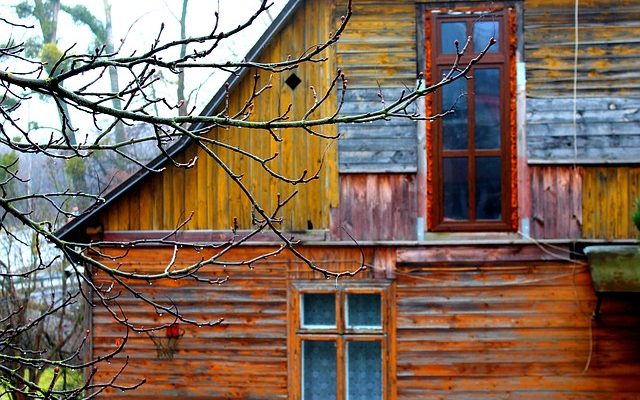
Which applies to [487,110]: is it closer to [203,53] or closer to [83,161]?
[203,53]

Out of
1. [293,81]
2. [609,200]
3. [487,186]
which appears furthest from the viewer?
[293,81]

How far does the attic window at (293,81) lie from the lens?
8742 millimetres

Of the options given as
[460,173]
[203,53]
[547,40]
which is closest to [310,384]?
[460,173]

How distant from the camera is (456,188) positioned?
8664 millimetres

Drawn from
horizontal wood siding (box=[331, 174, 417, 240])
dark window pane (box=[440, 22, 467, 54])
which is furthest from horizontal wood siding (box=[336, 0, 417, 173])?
dark window pane (box=[440, 22, 467, 54])

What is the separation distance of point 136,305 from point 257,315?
136 cm

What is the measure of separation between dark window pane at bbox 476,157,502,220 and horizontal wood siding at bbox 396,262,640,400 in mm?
611

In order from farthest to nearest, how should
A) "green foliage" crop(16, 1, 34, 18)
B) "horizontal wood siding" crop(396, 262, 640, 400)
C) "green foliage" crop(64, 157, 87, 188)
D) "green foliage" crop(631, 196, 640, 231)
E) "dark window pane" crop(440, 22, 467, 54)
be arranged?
"green foliage" crop(16, 1, 34, 18) → "green foliage" crop(64, 157, 87, 188) → "dark window pane" crop(440, 22, 467, 54) → "horizontal wood siding" crop(396, 262, 640, 400) → "green foliage" crop(631, 196, 640, 231)

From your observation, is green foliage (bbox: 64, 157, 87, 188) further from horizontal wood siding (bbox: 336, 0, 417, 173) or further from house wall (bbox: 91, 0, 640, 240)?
horizontal wood siding (bbox: 336, 0, 417, 173)

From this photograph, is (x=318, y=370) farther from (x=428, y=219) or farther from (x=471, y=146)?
(x=471, y=146)

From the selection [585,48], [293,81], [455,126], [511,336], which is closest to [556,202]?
[455,126]

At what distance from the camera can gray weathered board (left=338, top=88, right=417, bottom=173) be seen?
8.60m

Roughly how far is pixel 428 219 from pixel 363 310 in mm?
1194

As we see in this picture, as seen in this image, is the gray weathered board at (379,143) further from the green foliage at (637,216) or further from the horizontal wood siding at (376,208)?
the green foliage at (637,216)
